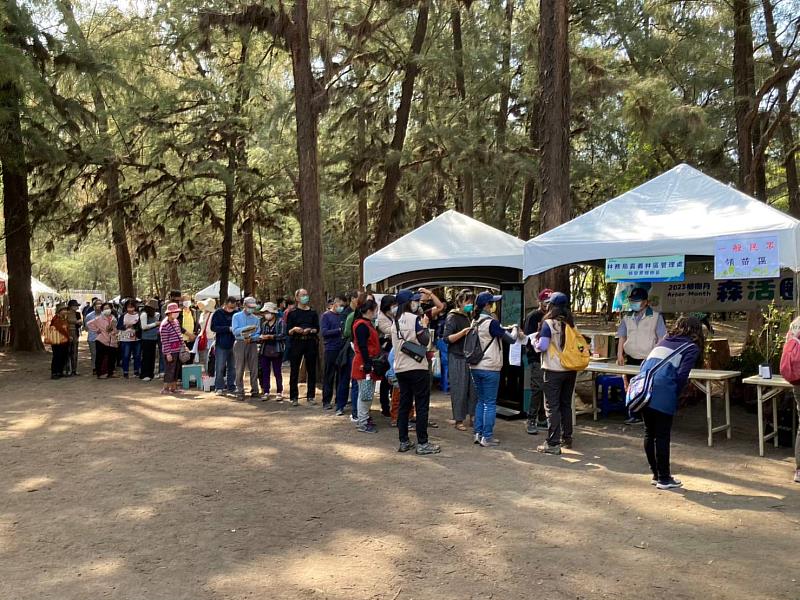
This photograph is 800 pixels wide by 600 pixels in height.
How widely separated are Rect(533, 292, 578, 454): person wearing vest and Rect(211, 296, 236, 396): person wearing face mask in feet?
18.4

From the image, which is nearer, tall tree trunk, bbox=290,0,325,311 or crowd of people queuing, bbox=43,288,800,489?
crowd of people queuing, bbox=43,288,800,489

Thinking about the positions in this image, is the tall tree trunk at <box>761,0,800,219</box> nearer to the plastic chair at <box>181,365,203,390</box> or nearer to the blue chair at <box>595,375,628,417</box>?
the blue chair at <box>595,375,628,417</box>

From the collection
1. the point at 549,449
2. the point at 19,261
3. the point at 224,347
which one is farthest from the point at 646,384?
the point at 19,261

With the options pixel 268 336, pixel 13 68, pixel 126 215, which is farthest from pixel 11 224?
pixel 268 336

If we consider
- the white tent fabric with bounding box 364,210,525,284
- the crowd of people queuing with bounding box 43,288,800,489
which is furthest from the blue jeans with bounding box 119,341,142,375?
→ the white tent fabric with bounding box 364,210,525,284

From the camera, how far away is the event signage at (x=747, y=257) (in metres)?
6.76

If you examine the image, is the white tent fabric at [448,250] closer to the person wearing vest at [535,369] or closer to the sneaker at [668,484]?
the person wearing vest at [535,369]

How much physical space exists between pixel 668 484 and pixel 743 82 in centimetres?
1077

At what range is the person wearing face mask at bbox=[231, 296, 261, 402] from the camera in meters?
10.4

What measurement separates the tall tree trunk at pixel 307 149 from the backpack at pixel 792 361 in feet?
27.5

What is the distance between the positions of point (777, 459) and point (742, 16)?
33.5 feet

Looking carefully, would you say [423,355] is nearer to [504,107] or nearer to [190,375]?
[190,375]

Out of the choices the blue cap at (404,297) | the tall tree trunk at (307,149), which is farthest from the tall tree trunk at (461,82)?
the blue cap at (404,297)

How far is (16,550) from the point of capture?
4.39 metres
